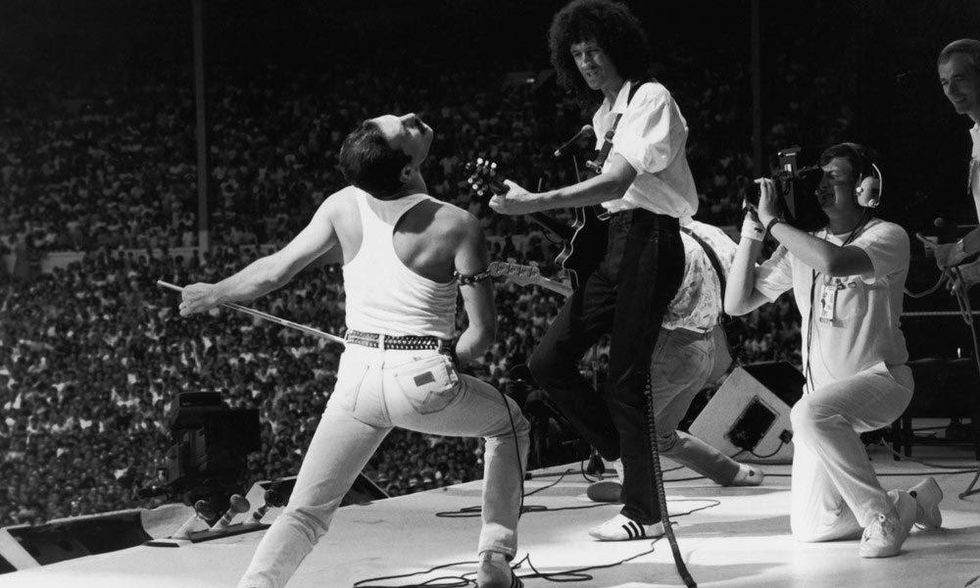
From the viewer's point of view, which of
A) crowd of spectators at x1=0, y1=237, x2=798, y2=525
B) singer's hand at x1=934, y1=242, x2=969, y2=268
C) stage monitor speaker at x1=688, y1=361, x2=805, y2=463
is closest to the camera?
singer's hand at x1=934, y1=242, x2=969, y2=268

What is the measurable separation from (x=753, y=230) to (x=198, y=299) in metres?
1.65

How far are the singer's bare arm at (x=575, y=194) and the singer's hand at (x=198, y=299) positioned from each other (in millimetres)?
770

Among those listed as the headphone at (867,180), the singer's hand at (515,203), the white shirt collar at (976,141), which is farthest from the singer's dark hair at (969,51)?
the singer's hand at (515,203)

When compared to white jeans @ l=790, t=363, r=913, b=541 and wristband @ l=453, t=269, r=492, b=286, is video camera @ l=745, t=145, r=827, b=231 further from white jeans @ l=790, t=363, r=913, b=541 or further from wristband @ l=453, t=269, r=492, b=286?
wristband @ l=453, t=269, r=492, b=286

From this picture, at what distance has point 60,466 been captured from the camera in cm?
1220

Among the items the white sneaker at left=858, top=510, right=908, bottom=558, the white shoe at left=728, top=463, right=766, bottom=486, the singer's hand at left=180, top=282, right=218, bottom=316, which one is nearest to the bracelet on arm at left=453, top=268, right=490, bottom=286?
the singer's hand at left=180, top=282, right=218, bottom=316

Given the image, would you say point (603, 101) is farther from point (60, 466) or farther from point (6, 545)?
point (60, 466)

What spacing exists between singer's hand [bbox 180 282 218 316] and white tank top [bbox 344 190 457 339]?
318mm

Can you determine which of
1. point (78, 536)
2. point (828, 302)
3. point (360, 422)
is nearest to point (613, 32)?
point (828, 302)

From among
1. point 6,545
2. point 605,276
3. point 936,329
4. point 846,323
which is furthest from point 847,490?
point 936,329

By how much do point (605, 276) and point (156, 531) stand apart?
2237 millimetres

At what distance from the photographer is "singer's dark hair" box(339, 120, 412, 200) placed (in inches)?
115

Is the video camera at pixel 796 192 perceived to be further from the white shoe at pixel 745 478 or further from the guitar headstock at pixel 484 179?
→ the white shoe at pixel 745 478

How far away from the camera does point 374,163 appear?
2.91m
